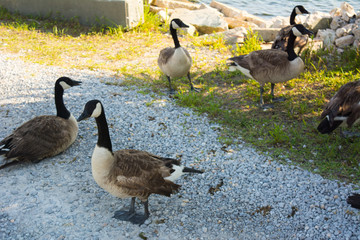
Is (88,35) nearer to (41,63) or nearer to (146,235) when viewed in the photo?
(41,63)

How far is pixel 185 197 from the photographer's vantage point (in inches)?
185

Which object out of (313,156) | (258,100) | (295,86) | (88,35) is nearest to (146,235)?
(313,156)

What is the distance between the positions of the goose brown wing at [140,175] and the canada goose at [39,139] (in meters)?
1.50

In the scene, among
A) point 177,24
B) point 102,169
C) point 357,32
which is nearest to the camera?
point 102,169

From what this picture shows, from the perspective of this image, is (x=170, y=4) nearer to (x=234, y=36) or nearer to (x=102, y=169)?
(x=234, y=36)

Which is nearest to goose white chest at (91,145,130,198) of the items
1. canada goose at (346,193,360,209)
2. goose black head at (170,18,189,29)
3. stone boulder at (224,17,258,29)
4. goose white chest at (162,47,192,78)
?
canada goose at (346,193,360,209)

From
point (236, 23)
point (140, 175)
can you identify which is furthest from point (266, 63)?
point (236, 23)

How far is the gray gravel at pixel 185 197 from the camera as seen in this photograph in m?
4.12

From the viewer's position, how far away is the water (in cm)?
1589

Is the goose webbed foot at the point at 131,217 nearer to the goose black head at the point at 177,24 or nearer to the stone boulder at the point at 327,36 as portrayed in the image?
the goose black head at the point at 177,24

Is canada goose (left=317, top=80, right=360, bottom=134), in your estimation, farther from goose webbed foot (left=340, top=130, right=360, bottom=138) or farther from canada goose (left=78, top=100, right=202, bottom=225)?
canada goose (left=78, top=100, right=202, bottom=225)

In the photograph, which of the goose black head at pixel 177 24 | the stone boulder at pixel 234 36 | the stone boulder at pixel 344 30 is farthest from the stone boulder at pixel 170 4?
the goose black head at pixel 177 24

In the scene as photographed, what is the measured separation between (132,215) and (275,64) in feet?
13.0

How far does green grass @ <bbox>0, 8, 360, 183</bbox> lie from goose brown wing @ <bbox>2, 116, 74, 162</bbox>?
1982 mm
